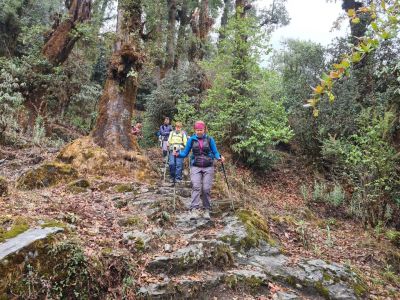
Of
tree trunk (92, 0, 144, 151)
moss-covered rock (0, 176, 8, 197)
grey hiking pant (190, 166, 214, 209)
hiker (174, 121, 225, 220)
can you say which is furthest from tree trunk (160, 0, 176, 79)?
moss-covered rock (0, 176, 8, 197)

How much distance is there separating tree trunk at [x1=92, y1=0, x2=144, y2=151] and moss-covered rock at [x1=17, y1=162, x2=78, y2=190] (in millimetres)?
1677

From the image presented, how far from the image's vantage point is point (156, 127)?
19.2 meters

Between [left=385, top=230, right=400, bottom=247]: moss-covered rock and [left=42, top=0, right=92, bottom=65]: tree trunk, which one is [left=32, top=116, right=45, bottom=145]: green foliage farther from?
[left=385, top=230, right=400, bottom=247]: moss-covered rock

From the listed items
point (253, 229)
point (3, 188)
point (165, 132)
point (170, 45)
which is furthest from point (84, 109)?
point (253, 229)

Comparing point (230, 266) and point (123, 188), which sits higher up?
point (123, 188)

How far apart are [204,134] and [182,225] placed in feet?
6.03

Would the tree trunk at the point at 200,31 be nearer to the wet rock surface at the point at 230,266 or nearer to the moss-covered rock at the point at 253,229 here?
the moss-covered rock at the point at 253,229

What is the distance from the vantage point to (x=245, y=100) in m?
14.8

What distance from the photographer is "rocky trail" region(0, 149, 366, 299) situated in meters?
5.44

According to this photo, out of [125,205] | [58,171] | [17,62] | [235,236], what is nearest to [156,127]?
[17,62]

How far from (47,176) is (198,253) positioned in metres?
4.90

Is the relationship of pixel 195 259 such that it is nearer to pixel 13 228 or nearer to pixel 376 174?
pixel 13 228

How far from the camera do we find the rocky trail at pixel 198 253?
5.44m

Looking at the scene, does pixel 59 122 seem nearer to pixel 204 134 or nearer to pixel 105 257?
pixel 204 134
